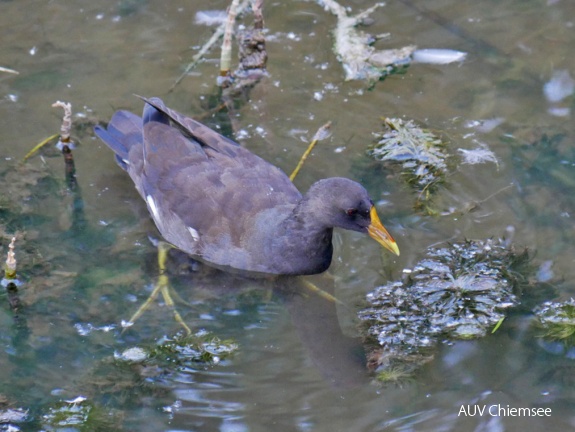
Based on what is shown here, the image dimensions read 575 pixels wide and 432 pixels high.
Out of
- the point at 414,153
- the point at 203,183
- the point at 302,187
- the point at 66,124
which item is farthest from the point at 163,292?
the point at 414,153

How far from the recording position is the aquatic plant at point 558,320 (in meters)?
4.70

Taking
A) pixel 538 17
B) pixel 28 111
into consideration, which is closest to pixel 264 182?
pixel 28 111

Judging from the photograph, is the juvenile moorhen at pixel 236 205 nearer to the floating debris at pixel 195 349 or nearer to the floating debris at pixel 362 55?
the floating debris at pixel 195 349

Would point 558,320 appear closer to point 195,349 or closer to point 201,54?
point 195,349

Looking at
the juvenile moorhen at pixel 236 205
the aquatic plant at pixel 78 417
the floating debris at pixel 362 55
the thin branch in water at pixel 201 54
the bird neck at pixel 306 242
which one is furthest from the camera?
the floating debris at pixel 362 55

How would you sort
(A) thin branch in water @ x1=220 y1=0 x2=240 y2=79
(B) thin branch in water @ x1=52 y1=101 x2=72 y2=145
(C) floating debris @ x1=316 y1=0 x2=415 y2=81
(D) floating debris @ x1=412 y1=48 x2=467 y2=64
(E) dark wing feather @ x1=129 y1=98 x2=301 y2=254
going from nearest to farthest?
1. (E) dark wing feather @ x1=129 y1=98 x2=301 y2=254
2. (B) thin branch in water @ x1=52 y1=101 x2=72 y2=145
3. (A) thin branch in water @ x1=220 y1=0 x2=240 y2=79
4. (C) floating debris @ x1=316 y1=0 x2=415 y2=81
5. (D) floating debris @ x1=412 y1=48 x2=467 y2=64

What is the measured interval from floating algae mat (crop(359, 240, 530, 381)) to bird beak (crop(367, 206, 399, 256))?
257 mm

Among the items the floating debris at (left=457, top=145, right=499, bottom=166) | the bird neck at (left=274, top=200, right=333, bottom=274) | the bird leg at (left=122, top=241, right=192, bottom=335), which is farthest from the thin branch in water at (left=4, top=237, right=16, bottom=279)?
the floating debris at (left=457, top=145, right=499, bottom=166)

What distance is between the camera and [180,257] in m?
5.57

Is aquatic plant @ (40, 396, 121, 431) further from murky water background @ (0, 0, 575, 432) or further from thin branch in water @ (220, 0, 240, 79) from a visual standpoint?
thin branch in water @ (220, 0, 240, 79)

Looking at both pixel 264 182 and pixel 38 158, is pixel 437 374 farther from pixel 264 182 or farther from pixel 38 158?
pixel 38 158

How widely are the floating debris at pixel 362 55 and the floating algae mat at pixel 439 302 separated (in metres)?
2.04

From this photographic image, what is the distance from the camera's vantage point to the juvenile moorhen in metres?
5.10

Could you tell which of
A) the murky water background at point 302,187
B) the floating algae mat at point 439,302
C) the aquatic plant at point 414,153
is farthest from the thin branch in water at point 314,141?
the floating algae mat at point 439,302
